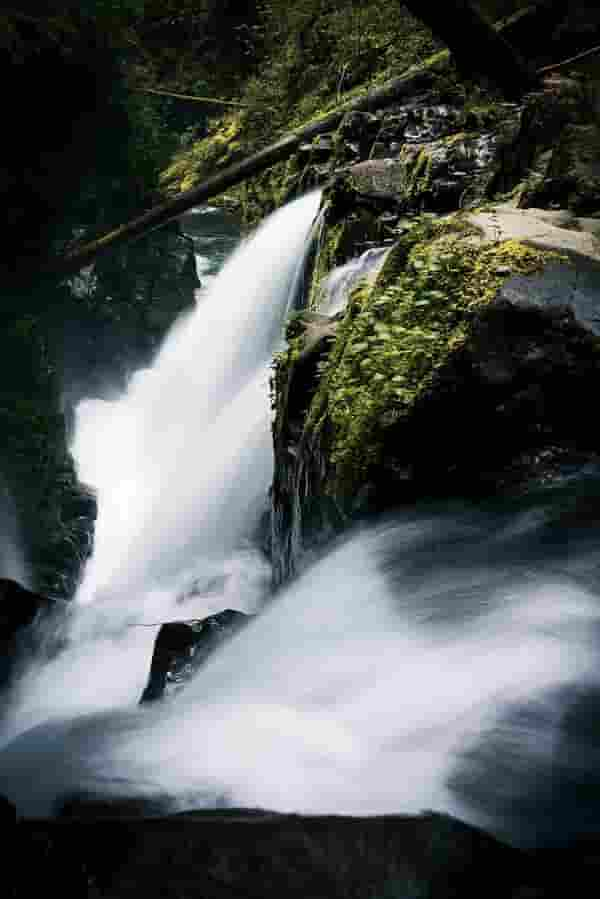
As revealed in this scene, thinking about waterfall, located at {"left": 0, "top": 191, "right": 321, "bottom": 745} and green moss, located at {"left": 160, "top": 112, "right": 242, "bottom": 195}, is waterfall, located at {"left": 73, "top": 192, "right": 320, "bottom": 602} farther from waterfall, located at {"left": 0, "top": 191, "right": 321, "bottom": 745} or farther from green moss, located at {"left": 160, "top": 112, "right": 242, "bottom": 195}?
green moss, located at {"left": 160, "top": 112, "right": 242, "bottom": 195}

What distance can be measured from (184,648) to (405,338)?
206cm

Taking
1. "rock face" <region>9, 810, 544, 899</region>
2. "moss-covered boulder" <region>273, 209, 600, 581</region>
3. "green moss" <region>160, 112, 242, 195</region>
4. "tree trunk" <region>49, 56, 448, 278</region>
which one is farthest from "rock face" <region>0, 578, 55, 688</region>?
"green moss" <region>160, 112, 242, 195</region>

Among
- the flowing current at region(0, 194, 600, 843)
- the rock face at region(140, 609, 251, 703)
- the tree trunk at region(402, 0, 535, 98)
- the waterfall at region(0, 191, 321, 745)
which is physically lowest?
the waterfall at region(0, 191, 321, 745)

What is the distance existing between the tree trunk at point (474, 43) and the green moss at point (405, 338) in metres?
3.13

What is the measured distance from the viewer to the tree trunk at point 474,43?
7.16 metres

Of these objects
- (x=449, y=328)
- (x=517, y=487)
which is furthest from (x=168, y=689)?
(x=449, y=328)

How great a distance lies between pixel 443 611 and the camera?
345 cm

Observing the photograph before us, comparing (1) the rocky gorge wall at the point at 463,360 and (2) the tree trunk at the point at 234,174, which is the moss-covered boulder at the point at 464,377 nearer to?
(1) the rocky gorge wall at the point at 463,360

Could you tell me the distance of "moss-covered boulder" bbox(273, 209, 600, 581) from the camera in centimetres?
418

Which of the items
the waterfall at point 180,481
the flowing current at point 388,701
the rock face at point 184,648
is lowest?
the waterfall at point 180,481

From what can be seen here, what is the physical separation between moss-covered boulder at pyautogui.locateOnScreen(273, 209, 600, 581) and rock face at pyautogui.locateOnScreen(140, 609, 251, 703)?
765mm

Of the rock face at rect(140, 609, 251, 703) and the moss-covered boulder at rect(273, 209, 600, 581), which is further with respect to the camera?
the rock face at rect(140, 609, 251, 703)

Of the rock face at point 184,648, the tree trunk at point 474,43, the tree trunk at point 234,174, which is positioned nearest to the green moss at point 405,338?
the rock face at point 184,648

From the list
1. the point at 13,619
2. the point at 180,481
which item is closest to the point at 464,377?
the point at 13,619
